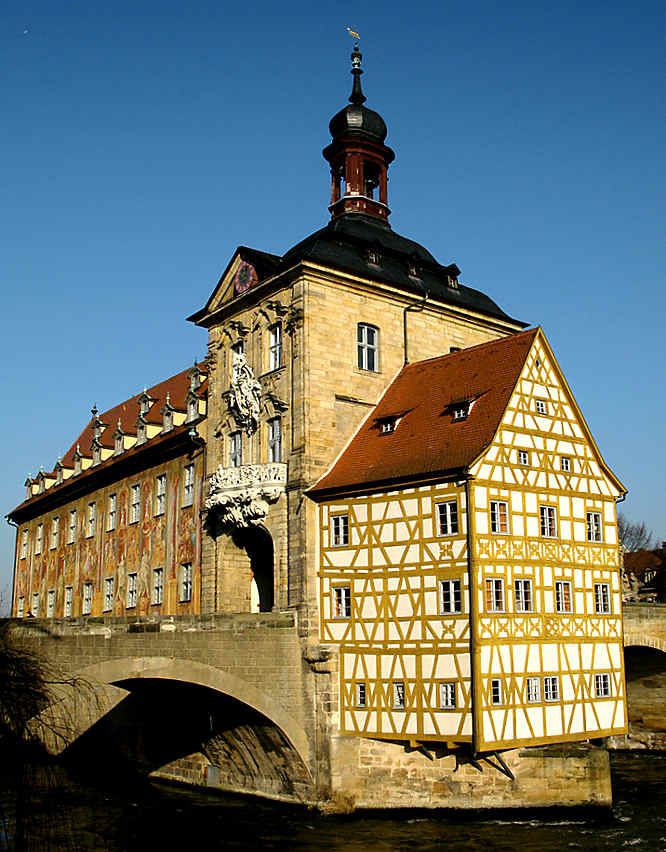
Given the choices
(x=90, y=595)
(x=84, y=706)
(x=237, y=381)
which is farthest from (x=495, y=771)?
(x=90, y=595)

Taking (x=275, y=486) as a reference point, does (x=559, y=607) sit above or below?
below

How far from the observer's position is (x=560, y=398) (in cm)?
2766

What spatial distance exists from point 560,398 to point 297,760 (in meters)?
12.1

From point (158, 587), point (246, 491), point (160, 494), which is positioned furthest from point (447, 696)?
point (160, 494)

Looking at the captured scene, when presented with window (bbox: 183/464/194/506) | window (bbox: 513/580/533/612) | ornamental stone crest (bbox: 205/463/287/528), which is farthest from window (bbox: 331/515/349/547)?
window (bbox: 183/464/194/506)

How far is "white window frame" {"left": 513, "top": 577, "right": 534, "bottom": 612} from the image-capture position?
81.1 ft

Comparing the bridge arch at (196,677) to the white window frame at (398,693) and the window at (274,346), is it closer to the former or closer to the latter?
the white window frame at (398,693)

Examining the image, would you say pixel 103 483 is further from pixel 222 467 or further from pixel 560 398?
pixel 560 398

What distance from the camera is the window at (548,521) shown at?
85.8 ft

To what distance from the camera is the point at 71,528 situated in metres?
47.8

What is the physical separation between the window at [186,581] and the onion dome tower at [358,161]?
13783 mm

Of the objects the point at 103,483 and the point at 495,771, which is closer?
the point at 495,771

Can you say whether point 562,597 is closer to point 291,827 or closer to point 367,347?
point 291,827

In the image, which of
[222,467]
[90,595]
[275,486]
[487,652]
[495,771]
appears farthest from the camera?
[90,595]
